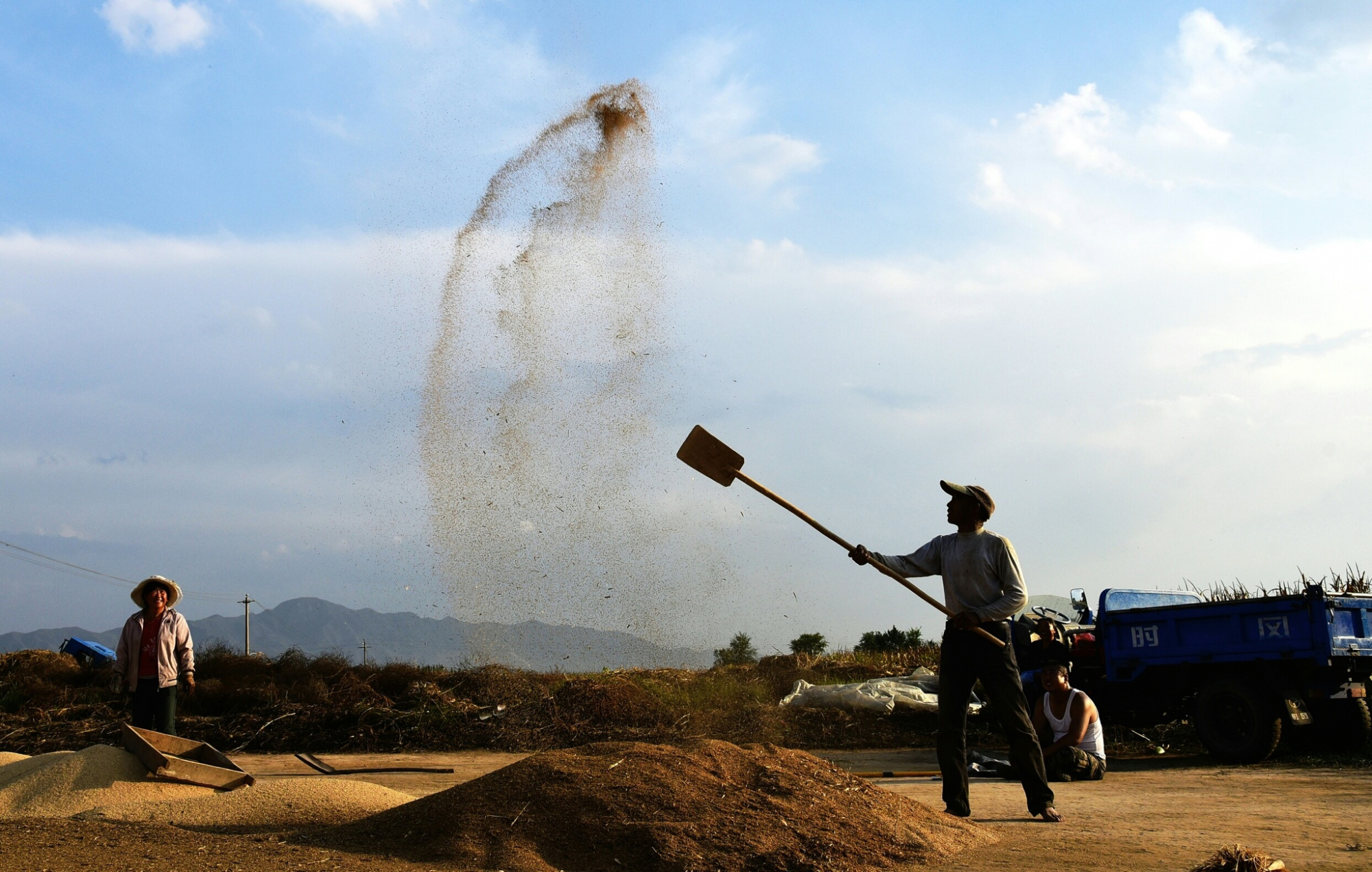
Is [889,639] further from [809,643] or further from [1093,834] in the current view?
[1093,834]

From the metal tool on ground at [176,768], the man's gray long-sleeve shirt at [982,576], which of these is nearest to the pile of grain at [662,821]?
the man's gray long-sleeve shirt at [982,576]

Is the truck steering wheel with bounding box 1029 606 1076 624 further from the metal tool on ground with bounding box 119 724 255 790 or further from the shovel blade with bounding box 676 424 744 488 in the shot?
the metal tool on ground with bounding box 119 724 255 790

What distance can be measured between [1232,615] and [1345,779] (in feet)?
6.73

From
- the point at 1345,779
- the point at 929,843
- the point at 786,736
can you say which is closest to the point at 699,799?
A: the point at 929,843

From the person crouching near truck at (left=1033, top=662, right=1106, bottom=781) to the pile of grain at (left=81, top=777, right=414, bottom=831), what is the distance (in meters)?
5.64

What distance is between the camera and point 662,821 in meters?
5.20

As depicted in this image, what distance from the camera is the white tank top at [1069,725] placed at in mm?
9070

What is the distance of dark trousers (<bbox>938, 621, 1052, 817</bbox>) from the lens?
6.08 metres

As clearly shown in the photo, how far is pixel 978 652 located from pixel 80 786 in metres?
5.70

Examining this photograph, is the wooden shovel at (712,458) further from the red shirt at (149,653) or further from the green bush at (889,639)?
the green bush at (889,639)

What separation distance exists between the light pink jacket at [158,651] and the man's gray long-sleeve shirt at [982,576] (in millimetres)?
6066

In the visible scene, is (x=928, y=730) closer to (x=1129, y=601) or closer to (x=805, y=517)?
(x=1129, y=601)

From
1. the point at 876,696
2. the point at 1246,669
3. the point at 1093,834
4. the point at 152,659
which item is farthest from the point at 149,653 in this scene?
the point at 1246,669

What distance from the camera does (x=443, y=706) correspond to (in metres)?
13.9
